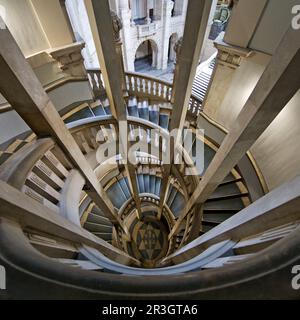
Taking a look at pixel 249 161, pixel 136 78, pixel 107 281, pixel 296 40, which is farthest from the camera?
pixel 136 78

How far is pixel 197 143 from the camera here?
217 inches

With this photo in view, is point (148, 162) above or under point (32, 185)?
above

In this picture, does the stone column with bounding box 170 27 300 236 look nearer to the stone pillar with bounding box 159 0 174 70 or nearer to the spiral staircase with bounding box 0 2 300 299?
the spiral staircase with bounding box 0 2 300 299

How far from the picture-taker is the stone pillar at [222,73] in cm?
379

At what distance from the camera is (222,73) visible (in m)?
4.34

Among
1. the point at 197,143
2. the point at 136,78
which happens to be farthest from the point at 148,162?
the point at 136,78

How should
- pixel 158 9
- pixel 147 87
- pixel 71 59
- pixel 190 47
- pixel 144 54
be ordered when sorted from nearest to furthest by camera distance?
1. pixel 190 47
2. pixel 71 59
3. pixel 147 87
4. pixel 158 9
5. pixel 144 54

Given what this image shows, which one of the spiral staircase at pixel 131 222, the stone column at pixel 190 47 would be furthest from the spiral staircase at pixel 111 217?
the stone column at pixel 190 47

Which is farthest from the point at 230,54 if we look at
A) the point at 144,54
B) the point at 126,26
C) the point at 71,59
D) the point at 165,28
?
the point at 144,54

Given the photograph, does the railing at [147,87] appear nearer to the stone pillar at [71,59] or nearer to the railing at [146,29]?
the stone pillar at [71,59]

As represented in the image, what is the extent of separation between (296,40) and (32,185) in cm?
320

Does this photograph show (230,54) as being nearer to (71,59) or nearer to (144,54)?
(71,59)

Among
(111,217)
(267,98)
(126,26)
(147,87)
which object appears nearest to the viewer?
(267,98)
